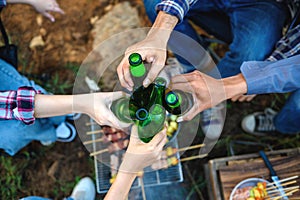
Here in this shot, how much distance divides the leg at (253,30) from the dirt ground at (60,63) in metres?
0.53

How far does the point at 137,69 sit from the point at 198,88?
11.9 inches

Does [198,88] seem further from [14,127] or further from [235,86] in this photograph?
[14,127]

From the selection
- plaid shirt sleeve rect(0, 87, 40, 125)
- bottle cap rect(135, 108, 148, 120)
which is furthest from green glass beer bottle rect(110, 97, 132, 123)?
plaid shirt sleeve rect(0, 87, 40, 125)

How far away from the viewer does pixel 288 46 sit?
66.6 inches

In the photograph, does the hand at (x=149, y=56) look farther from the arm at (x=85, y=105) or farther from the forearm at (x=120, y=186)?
the forearm at (x=120, y=186)

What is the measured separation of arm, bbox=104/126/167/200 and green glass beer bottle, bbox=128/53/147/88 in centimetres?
17

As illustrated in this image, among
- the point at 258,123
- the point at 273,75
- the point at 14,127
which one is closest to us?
the point at 273,75

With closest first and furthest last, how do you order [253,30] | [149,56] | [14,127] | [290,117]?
1. [149,56]
2. [14,127]
3. [253,30]
4. [290,117]

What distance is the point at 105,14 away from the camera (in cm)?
236

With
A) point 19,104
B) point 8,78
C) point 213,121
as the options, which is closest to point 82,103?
point 19,104

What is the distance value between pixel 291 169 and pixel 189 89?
0.84 metres

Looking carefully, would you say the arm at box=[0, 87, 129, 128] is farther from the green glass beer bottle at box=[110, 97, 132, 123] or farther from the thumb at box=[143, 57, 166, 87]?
the thumb at box=[143, 57, 166, 87]

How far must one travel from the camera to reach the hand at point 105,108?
51.3 inches

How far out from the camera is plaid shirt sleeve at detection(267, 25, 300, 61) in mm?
1663
